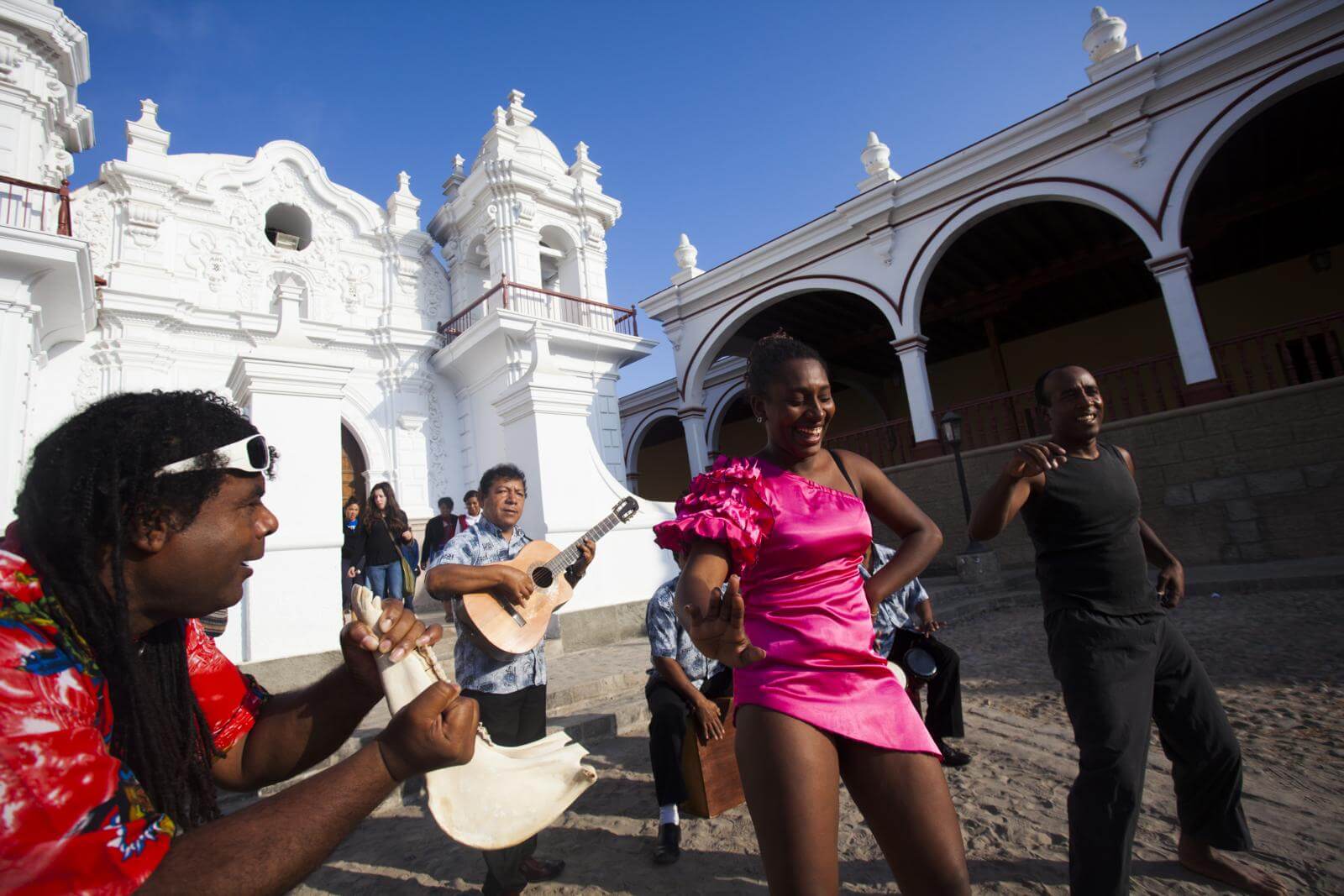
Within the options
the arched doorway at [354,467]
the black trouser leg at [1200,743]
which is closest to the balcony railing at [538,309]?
the arched doorway at [354,467]

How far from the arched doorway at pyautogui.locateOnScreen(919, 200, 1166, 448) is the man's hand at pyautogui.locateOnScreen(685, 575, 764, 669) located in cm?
992

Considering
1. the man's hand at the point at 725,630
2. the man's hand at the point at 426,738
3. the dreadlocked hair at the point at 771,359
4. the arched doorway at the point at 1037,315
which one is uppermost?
the arched doorway at the point at 1037,315

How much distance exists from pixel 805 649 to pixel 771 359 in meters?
0.75

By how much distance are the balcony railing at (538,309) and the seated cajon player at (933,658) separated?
9.62m

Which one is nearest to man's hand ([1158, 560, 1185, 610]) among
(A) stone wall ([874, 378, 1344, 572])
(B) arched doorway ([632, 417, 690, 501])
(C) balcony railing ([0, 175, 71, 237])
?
(A) stone wall ([874, 378, 1344, 572])

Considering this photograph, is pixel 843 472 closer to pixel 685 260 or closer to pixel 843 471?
pixel 843 471

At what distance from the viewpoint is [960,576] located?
9062 mm

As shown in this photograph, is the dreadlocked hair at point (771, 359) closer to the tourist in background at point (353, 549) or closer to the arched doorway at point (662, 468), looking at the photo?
the tourist in background at point (353, 549)

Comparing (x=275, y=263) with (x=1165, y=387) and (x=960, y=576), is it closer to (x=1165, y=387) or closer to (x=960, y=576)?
(x=960, y=576)

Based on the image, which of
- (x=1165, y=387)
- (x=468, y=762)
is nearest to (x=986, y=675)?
(x=468, y=762)

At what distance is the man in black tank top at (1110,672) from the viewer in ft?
6.27

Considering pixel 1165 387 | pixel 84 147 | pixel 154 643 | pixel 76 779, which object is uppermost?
pixel 84 147

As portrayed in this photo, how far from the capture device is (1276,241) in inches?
448

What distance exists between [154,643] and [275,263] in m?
13.0
